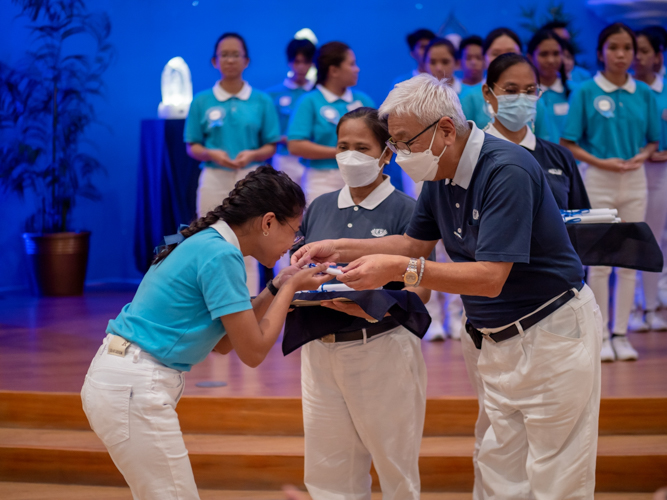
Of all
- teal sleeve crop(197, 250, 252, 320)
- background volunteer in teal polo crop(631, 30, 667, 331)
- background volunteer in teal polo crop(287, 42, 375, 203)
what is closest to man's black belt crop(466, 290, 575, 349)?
teal sleeve crop(197, 250, 252, 320)

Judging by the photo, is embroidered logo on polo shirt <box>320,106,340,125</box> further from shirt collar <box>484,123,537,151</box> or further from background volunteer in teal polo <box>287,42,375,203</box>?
shirt collar <box>484,123,537,151</box>

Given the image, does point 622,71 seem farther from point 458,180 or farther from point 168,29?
point 168,29

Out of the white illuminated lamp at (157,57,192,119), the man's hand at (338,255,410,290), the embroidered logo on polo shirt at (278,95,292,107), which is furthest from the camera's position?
the white illuminated lamp at (157,57,192,119)

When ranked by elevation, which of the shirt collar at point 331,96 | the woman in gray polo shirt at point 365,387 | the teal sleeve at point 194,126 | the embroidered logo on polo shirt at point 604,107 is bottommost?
the woman in gray polo shirt at point 365,387

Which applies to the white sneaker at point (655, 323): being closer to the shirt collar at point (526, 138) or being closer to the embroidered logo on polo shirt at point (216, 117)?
the shirt collar at point (526, 138)

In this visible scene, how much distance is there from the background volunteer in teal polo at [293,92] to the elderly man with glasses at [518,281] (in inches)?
136

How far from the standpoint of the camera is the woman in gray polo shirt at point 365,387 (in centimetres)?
238

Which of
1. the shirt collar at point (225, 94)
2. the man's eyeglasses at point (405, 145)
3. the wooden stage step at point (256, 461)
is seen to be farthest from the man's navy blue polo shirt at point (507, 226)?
the shirt collar at point (225, 94)

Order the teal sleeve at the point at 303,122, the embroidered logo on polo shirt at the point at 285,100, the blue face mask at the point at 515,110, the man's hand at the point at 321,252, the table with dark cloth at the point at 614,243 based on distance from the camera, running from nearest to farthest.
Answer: the man's hand at the point at 321,252
the table with dark cloth at the point at 614,243
the blue face mask at the point at 515,110
the teal sleeve at the point at 303,122
the embroidered logo on polo shirt at the point at 285,100

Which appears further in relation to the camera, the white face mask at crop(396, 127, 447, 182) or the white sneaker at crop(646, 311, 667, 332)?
the white sneaker at crop(646, 311, 667, 332)

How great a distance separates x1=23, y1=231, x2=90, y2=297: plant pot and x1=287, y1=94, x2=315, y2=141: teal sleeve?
3.10 m

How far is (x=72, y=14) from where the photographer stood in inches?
276

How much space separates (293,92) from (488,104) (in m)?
2.50

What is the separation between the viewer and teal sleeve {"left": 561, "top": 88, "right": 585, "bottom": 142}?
14.2ft
